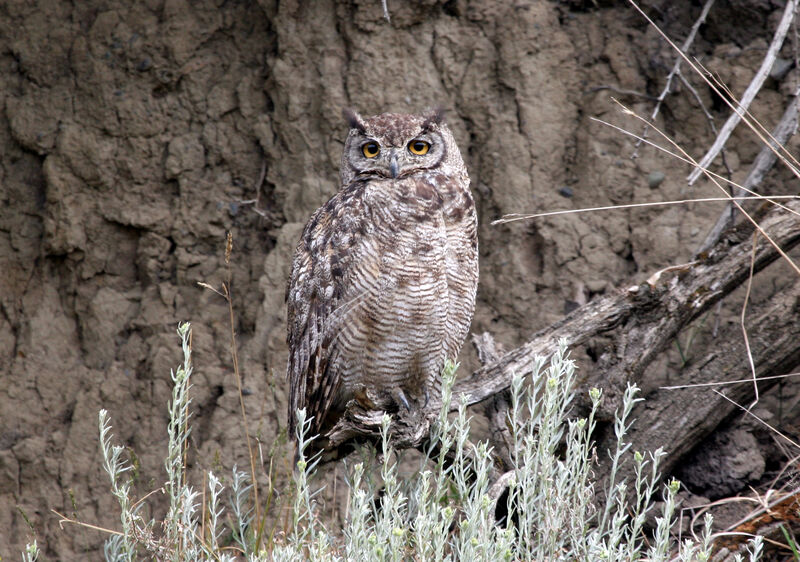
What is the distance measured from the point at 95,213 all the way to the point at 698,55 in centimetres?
316

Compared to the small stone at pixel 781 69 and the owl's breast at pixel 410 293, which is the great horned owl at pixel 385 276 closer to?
the owl's breast at pixel 410 293

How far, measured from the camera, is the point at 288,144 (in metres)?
4.41

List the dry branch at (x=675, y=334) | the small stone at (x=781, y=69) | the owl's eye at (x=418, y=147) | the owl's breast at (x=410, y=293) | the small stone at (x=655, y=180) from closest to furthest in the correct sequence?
the owl's breast at (x=410, y=293) → the dry branch at (x=675, y=334) → the owl's eye at (x=418, y=147) → the small stone at (x=781, y=69) → the small stone at (x=655, y=180)

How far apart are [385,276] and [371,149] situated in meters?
0.57

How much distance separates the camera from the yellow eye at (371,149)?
338cm

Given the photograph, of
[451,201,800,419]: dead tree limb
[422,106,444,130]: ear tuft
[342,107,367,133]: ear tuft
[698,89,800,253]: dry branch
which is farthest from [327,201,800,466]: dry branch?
[342,107,367,133]: ear tuft

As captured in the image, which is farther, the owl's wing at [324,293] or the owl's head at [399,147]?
the owl's head at [399,147]

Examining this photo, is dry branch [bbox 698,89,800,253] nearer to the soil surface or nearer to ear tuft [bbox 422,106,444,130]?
the soil surface

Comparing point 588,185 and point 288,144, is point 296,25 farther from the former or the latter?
point 588,185

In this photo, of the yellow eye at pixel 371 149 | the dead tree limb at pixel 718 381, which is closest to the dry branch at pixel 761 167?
the dead tree limb at pixel 718 381

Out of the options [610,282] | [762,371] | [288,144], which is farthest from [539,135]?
[762,371]

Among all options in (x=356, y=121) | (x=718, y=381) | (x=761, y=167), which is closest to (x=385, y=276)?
(x=356, y=121)

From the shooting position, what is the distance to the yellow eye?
11.1 feet

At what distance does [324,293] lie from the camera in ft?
10.7
